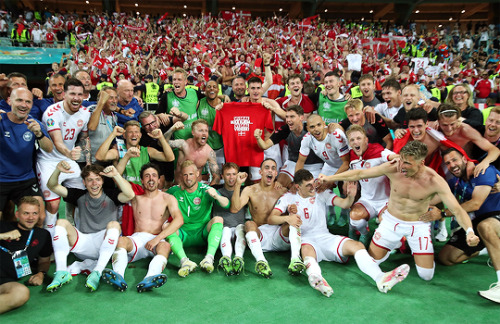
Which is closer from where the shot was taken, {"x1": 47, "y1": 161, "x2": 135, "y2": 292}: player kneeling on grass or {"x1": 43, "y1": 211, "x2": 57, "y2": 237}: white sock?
{"x1": 47, "y1": 161, "x2": 135, "y2": 292}: player kneeling on grass

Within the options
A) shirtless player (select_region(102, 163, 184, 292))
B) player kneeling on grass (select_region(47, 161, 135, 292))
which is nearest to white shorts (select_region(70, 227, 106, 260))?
player kneeling on grass (select_region(47, 161, 135, 292))

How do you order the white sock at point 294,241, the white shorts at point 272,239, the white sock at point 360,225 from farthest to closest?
the white sock at point 360,225, the white shorts at point 272,239, the white sock at point 294,241

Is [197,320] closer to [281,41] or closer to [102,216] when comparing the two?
[102,216]

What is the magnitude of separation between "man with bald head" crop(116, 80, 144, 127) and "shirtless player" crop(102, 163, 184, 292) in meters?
1.34

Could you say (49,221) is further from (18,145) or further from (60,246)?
(18,145)

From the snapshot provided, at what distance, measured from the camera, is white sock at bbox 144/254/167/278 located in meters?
4.37

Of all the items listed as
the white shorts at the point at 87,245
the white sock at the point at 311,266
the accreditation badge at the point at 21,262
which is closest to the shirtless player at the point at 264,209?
the white sock at the point at 311,266

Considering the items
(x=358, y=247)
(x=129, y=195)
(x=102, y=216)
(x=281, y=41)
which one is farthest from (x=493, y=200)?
(x=281, y=41)

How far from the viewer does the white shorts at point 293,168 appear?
20.5ft

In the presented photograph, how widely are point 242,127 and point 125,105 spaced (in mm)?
2012

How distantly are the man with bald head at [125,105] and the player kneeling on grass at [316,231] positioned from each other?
9.35 feet

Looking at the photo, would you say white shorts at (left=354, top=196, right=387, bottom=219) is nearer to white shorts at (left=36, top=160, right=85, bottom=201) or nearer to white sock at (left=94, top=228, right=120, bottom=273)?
white sock at (left=94, top=228, right=120, bottom=273)

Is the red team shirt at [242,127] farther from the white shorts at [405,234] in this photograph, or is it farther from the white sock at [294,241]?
the white shorts at [405,234]

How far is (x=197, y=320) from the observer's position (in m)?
3.60
